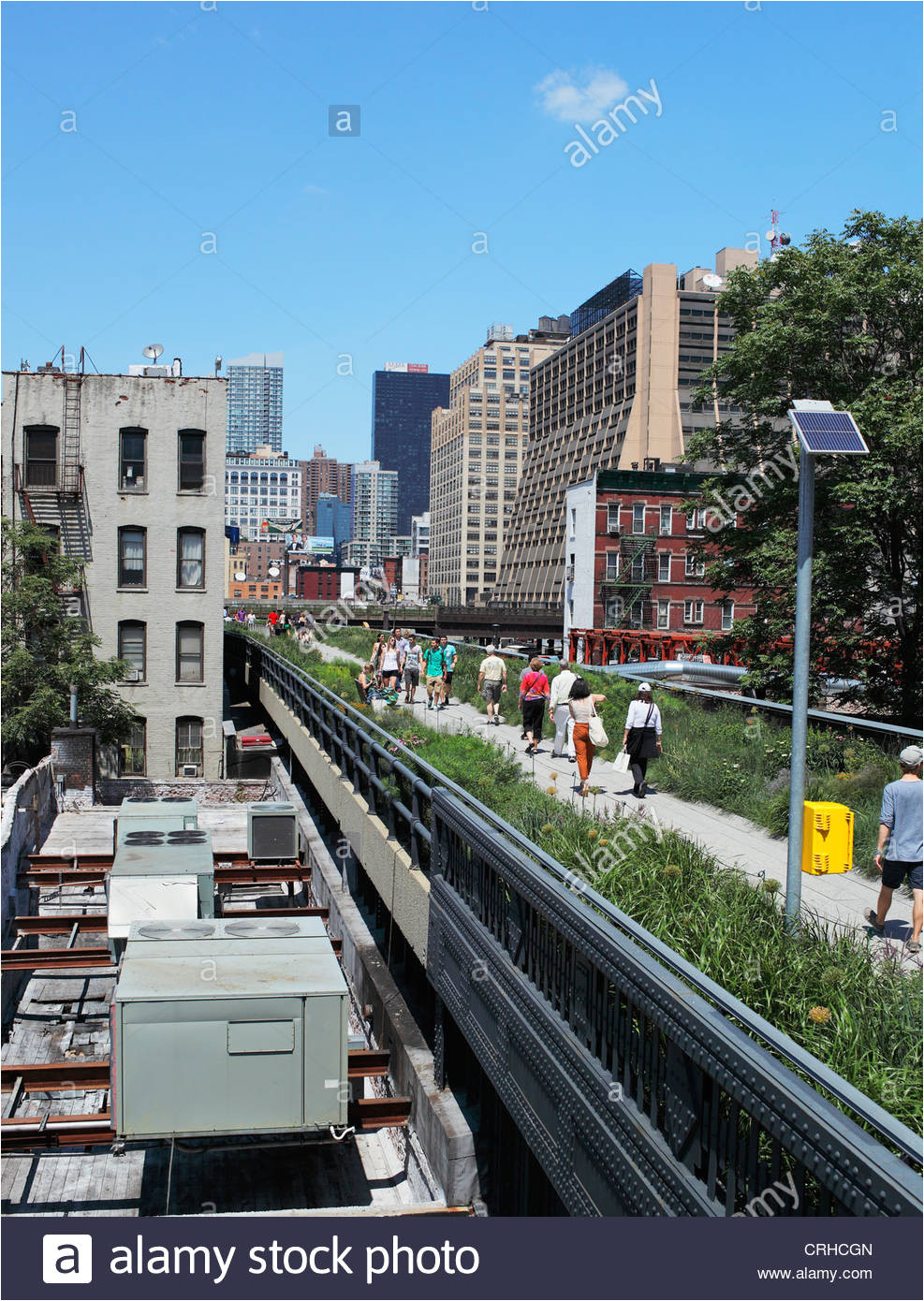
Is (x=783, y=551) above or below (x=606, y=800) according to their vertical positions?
above

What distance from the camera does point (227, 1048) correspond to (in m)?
7.88

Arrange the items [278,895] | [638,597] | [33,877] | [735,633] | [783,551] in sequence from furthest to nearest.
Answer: [638,597] → [735,633] → [783,551] → [278,895] → [33,877]

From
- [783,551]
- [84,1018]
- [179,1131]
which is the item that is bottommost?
[84,1018]

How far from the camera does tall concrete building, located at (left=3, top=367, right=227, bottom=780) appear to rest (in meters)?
39.6

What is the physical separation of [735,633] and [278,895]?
41.3 feet

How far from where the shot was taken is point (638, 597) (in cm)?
6488

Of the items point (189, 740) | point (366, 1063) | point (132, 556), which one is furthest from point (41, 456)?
point (366, 1063)

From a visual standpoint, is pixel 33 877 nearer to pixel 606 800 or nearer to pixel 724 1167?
pixel 606 800

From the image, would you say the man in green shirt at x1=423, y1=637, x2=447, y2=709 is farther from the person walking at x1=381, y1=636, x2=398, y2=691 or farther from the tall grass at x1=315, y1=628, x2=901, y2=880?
the tall grass at x1=315, y1=628, x2=901, y2=880

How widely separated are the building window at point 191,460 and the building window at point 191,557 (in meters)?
1.60

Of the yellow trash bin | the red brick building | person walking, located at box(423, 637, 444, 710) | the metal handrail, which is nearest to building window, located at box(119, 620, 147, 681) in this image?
person walking, located at box(423, 637, 444, 710)

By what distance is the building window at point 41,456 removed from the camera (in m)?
39.6

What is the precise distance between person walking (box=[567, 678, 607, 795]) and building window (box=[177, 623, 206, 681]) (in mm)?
28510

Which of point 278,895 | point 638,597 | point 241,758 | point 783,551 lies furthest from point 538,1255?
point 638,597
